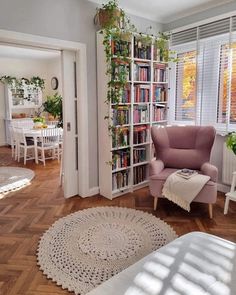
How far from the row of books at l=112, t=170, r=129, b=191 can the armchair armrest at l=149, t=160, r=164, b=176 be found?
1.97ft

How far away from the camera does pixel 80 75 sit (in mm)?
3256

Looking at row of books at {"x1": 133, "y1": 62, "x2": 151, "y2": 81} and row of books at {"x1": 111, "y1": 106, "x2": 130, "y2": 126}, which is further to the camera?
row of books at {"x1": 133, "y1": 62, "x2": 151, "y2": 81}

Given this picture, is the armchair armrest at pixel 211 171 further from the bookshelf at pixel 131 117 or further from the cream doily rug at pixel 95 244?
the bookshelf at pixel 131 117

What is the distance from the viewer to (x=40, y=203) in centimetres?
338

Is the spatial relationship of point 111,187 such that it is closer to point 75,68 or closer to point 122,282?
point 75,68

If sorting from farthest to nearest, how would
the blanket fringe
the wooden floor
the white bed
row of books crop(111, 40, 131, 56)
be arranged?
row of books crop(111, 40, 131, 56) → the blanket fringe → the wooden floor → the white bed

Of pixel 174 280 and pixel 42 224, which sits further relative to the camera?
pixel 42 224

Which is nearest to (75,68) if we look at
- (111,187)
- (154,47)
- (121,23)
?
(121,23)

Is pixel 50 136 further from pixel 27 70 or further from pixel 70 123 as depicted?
pixel 27 70

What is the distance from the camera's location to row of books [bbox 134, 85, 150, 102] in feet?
11.9

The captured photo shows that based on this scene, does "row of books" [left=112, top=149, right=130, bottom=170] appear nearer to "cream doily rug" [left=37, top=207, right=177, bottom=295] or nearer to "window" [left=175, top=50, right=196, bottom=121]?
"cream doily rug" [left=37, top=207, right=177, bottom=295]

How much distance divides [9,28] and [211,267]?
110 inches

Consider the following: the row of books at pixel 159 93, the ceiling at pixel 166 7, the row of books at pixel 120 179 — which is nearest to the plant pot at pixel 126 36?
the ceiling at pixel 166 7

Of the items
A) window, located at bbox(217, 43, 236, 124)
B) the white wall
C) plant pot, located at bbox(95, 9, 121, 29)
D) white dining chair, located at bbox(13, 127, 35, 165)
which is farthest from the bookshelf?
the white wall
